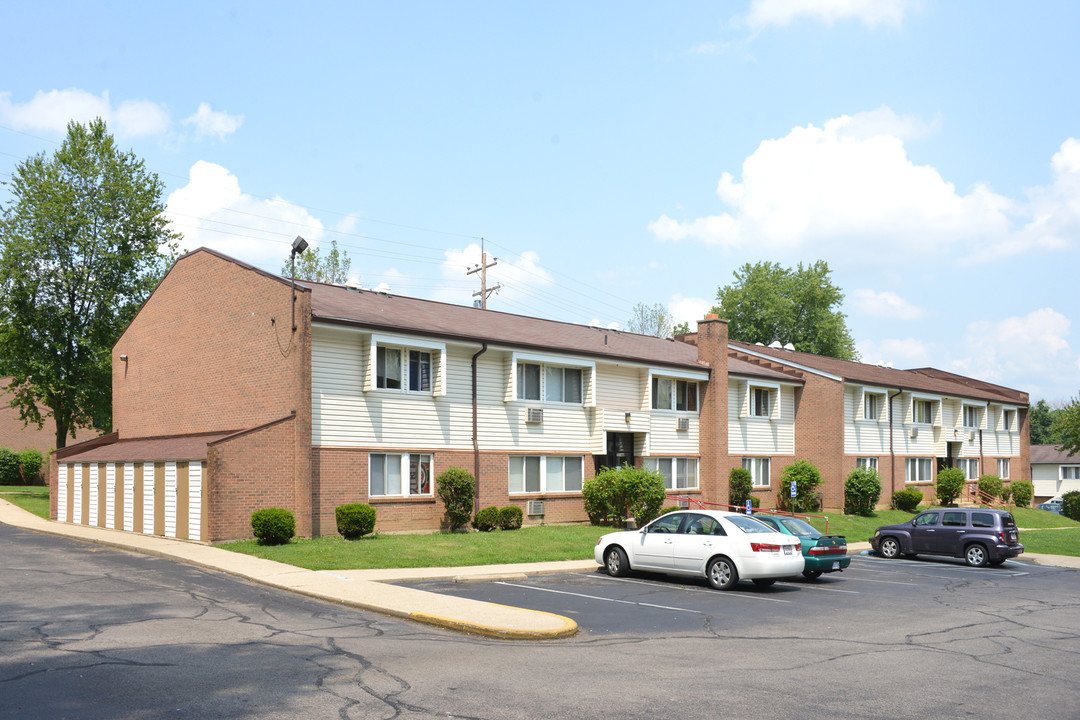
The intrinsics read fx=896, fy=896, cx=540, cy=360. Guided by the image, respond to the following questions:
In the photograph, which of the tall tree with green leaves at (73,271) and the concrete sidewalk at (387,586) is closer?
the concrete sidewalk at (387,586)

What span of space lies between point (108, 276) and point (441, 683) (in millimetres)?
41819

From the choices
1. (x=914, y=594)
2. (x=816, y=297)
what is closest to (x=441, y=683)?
(x=914, y=594)

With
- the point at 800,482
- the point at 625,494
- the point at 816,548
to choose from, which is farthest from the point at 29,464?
the point at 816,548

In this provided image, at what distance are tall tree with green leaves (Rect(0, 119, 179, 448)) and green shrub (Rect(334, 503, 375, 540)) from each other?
2511 centimetres

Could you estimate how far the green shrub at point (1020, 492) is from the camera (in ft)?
179

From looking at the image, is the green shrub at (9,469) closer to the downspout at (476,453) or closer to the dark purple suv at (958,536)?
the downspout at (476,453)

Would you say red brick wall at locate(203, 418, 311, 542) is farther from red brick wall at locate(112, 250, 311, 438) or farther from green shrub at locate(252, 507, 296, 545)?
red brick wall at locate(112, 250, 311, 438)

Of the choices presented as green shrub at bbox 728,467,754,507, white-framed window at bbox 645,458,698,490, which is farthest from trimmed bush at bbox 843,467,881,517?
white-framed window at bbox 645,458,698,490

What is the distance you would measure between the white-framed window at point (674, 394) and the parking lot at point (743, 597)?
13.0 m

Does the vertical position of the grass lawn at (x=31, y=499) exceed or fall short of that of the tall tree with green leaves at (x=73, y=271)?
it falls short

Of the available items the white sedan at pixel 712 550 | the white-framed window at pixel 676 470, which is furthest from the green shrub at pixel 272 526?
the white-framed window at pixel 676 470

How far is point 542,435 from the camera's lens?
30.1m

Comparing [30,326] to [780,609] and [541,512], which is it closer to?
[541,512]

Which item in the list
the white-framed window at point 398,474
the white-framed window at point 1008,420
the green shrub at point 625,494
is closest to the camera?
the white-framed window at point 398,474
